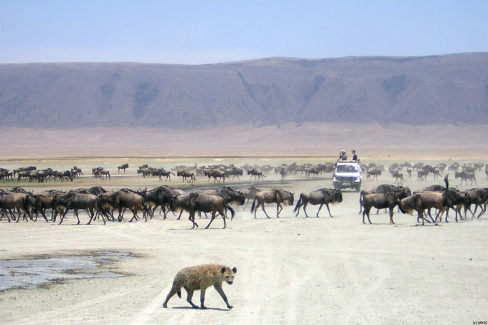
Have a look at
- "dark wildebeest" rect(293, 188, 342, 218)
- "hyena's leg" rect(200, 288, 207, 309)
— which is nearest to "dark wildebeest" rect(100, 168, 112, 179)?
"dark wildebeest" rect(293, 188, 342, 218)

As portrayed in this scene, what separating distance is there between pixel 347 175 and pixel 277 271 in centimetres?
2704

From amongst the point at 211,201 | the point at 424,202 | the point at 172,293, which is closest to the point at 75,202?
the point at 211,201

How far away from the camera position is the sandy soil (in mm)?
12047

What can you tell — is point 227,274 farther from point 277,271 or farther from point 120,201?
point 120,201

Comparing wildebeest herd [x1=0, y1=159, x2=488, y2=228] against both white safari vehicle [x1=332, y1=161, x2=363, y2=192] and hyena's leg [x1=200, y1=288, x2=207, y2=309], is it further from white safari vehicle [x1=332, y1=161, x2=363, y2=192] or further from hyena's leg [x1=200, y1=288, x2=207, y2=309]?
hyena's leg [x1=200, y1=288, x2=207, y2=309]

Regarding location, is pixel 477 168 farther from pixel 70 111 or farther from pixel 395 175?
pixel 70 111

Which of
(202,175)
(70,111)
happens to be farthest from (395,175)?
(70,111)

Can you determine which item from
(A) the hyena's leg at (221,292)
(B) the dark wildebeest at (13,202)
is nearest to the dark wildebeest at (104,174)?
(B) the dark wildebeest at (13,202)

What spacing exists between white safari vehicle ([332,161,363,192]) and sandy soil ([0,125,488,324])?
15.1 m

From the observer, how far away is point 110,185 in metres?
50.1

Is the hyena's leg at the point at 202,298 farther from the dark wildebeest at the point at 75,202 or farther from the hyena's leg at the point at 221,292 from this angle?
the dark wildebeest at the point at 75,202

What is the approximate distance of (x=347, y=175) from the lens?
43.0 m

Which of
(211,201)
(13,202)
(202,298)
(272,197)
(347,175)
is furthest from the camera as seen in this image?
(347,175)

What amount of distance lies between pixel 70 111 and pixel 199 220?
173m
